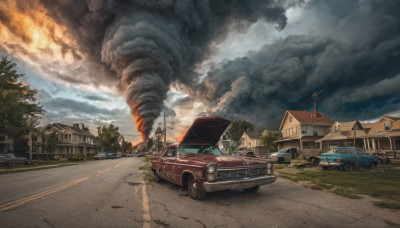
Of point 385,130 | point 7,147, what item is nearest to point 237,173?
point 385,130

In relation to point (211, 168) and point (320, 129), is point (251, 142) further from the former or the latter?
point (211, 168)

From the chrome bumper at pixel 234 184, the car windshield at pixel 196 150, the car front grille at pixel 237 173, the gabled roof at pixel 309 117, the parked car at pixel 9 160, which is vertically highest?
the gabled roof at pixel 309 117

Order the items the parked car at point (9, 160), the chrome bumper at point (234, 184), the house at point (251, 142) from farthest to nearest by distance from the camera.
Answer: the house at point (251, 142), the parked car at point (9, 160), the chrome bumper at point (234, 184)

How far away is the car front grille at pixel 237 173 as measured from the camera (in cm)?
491

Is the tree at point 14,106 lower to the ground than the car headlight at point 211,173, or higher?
higher

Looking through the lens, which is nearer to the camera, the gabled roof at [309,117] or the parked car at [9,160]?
the parked car at [9,160]

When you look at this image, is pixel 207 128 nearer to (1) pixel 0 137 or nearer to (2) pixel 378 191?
(2) pixel 378 191

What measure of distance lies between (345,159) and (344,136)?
1772cm

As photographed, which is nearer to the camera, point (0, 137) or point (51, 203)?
point (51, 203)

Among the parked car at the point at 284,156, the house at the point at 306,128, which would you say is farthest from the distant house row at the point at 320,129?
the parked car at the point at 284,156

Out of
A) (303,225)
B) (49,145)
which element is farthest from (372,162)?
(49,145)

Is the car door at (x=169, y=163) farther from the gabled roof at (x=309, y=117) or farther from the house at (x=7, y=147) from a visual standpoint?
the house at (x=7, y=147)

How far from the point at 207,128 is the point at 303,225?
4195mm

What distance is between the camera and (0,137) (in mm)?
25109
